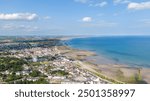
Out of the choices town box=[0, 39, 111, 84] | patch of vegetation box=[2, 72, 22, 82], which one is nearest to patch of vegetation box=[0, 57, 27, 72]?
town box=[0, 39, 111, 84]

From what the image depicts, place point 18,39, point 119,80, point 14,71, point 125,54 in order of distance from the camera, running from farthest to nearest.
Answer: point 125,54 < point 18,39 < point 119,80 < point 14,71

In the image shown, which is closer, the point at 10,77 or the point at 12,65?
the point at 10,77

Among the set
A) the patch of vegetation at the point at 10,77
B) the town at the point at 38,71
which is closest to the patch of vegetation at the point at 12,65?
the town at the point at 38,71

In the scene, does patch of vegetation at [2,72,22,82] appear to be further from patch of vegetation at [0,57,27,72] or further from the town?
patch of vegetation at [0,57,27,72]

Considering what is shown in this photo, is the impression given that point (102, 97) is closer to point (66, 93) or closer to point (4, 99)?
point (66, 93)

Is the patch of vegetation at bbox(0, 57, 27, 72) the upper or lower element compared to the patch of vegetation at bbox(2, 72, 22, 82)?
upper

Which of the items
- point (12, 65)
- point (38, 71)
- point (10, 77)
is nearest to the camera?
point (10, 77)

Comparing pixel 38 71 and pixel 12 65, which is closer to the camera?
pixel 38 71

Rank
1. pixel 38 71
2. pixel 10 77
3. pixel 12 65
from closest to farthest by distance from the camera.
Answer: pixel 10 77 → pixel 38 71 → pixel 12 65

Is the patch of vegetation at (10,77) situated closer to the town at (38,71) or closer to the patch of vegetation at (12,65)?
the town at (38,71)

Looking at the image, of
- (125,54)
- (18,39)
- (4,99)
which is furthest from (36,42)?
(4,99)

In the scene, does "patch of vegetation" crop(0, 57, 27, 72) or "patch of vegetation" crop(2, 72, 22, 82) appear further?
"patch of vegetation" crop(0, 57, 27, 72)
